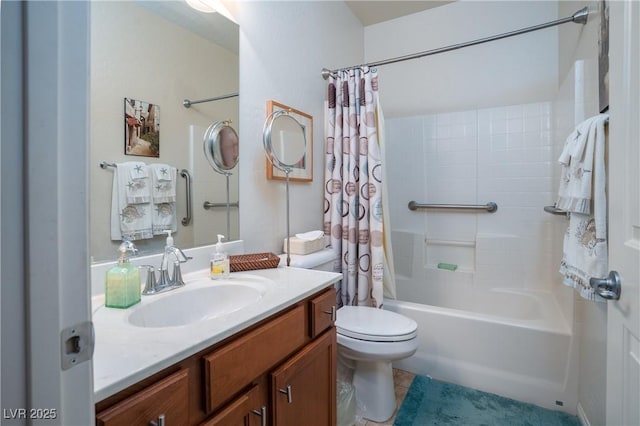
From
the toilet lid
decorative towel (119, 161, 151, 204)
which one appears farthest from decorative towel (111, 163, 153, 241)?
the toilet lid

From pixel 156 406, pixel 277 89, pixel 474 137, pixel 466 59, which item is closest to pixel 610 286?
pixel 156 406

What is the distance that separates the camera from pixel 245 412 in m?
0.77

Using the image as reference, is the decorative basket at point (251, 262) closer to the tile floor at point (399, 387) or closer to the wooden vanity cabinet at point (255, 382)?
the wooden vanity cabinet at point (255, 382)

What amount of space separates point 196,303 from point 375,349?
0.85m

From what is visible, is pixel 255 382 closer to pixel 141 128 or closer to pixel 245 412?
pixel 245 412

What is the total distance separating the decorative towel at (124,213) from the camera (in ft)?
3.26

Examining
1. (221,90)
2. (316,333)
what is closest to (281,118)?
(221,90)

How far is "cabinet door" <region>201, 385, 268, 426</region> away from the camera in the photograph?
2.29 ft

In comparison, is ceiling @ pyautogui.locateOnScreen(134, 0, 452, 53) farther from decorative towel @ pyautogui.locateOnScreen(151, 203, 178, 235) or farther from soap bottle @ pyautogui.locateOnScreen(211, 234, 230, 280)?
soap bottle @ pyautogui.locateOnScreen(211, 234, 230, 280)

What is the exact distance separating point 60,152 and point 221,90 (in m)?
1.12

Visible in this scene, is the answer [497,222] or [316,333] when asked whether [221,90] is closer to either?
[316,333]

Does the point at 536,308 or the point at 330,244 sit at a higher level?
the point at 330,244

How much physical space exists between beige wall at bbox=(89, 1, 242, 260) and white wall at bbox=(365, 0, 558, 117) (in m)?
1.81

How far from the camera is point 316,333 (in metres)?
1.07
